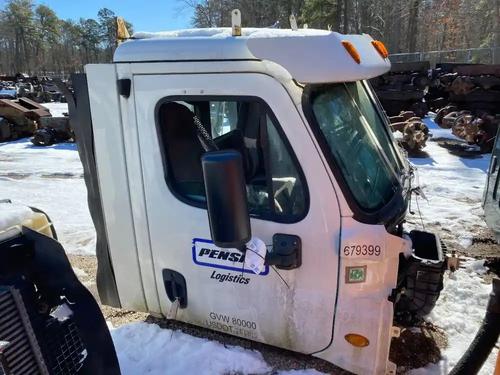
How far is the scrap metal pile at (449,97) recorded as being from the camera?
1091cm

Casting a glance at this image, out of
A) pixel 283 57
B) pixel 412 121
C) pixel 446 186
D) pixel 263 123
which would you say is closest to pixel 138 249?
pixel 263 123

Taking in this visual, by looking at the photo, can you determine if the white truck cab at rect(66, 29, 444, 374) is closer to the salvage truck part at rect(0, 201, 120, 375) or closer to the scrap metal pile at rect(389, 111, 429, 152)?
the salvage truck part at rect(0, 201, 120, 375)

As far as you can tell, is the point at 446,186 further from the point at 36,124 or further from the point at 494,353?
the point at 36,124

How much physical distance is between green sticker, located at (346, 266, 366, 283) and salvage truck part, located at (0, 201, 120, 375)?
1.34 meters

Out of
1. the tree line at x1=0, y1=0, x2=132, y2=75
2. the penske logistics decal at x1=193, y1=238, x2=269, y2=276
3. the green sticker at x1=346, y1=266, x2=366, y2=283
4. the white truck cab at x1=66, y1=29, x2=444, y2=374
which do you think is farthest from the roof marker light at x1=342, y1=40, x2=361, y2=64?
the tree line at x1=0, y1=0, x2=132, y2=75

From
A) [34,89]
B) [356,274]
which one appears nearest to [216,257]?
[356,274]

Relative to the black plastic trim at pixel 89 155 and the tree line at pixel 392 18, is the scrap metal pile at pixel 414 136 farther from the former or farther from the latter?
the tree line at pixel 392 18

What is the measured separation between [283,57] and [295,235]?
99cm

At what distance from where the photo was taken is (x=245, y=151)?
2711 millimetres

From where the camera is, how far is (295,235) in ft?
8.21

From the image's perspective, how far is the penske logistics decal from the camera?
267 centimetres

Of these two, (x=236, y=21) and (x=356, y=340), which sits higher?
(x=236, y=21)

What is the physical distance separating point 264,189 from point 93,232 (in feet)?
13.9

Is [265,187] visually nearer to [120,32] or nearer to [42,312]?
[42,312]
